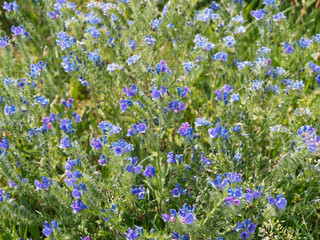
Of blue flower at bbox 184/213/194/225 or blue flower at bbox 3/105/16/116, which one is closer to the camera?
blue flower at bbox 184/213/194/225

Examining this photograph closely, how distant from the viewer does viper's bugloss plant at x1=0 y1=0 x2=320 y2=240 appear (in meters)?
2.27

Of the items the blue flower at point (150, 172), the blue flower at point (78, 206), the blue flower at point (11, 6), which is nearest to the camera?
the blue flower at point (78, 206)

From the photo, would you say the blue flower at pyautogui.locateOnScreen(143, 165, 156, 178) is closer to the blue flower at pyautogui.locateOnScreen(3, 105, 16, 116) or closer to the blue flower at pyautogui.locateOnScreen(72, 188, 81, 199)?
the blue flower at pyautogui.locateOnScreen(72, 188, 81, 199)

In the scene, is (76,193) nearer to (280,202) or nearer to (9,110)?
(9,110)

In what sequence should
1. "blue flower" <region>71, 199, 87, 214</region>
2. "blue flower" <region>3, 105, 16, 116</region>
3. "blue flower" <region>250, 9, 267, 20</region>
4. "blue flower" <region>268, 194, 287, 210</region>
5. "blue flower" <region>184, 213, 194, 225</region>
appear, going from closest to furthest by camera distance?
"blue flower" <region>184, 213, 194, 225</region>, "blue flower" <region>268, 194, 287, 210</region>, "blue flower" <region>71, 199, 87, 214</region>, "blue flower" <region>3, 105, 16, 116</region>, "blue flower" <region>250, 9, 267, 20</region>

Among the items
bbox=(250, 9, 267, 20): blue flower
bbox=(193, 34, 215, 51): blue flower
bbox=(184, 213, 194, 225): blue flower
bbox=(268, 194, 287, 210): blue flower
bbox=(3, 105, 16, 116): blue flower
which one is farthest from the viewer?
bbox=(250, 9, 267, 20): blue flower

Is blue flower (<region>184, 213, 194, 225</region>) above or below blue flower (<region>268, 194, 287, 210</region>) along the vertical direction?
below

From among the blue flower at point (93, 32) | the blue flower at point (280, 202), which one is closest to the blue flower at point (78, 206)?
the blue flower at point (280, 202)

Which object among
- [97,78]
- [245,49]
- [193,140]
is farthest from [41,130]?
[245,49]

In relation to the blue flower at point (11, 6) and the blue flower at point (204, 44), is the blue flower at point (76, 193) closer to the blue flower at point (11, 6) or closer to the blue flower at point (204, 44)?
the blue flower at point (204, 44)

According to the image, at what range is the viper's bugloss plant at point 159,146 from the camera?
227cm

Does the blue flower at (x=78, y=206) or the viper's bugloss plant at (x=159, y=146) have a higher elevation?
the viper's bugloss plant at (x=159, y=146)

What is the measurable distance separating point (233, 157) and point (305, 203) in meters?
0.60

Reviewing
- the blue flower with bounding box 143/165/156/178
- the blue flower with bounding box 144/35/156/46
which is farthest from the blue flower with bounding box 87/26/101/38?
the blue flower with bounding box 143/165/156/178
